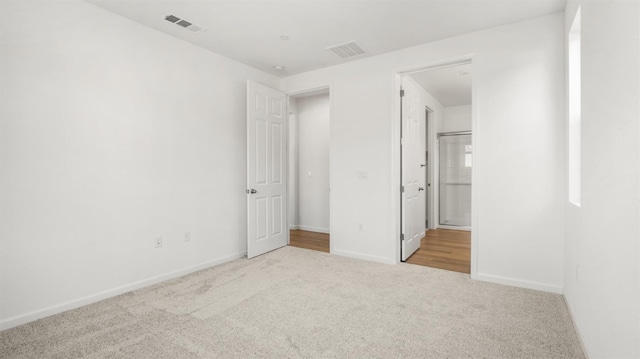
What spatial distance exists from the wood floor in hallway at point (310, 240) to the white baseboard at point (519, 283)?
6.67 feet

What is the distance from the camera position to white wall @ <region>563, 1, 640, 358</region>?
3.66 feet

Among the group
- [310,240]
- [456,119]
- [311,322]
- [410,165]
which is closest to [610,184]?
[311,322]

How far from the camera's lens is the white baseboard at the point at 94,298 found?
230 centimetres

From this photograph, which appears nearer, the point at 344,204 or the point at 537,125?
the point at 537,125

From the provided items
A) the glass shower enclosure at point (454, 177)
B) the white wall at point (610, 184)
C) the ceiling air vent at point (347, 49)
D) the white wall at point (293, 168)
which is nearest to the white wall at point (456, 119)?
the glass shower enclosure at point (454, 177)

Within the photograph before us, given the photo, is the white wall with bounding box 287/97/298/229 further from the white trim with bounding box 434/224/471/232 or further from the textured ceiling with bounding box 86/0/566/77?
the white trim with bounding box 434/224/471/232

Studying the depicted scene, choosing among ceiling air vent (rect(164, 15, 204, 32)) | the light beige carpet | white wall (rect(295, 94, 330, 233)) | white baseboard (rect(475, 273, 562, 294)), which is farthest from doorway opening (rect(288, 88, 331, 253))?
white baseboard (rect(475, 273, 562, 294))

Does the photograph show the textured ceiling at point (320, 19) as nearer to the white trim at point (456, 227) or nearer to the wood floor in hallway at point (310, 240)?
the wood floor in hallway at point (310, 240)

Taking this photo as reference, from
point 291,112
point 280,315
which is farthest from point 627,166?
point 291,112

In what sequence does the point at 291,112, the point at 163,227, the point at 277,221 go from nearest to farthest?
the point at 163,227 → the point at 277,221 → the point at 291,112

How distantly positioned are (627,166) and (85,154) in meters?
3.51

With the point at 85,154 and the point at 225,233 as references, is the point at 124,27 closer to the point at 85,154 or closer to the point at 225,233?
the point at 85,154

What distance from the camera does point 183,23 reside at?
9.96 ft

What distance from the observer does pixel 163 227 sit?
3.29 metres
